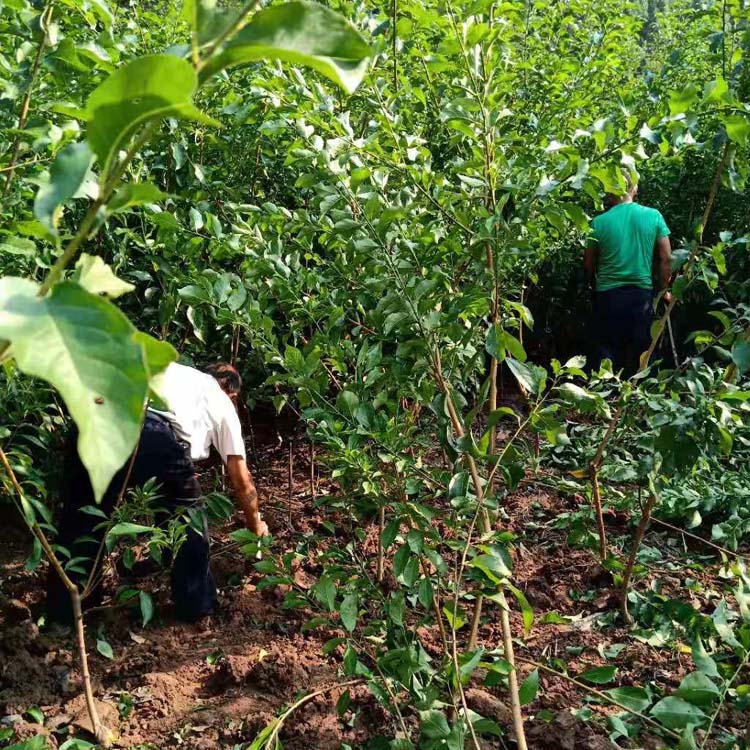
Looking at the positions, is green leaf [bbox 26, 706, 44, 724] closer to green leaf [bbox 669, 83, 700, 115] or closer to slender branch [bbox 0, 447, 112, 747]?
slender branch [bbox 0, 447, 112, 747]

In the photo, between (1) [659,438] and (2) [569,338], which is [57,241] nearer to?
(1) [659,438]

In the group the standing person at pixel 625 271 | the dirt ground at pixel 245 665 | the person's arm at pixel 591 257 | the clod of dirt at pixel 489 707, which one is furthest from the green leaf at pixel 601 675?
the person's arm at pixel 591 257

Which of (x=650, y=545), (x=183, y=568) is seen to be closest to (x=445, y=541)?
(x=183, y=568)

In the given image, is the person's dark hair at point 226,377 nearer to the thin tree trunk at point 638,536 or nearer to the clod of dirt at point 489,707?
the clod of dirt at point 489,707

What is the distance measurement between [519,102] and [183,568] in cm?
314

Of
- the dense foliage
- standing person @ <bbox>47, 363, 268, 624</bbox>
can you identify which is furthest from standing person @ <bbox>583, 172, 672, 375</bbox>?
standing person @ <bbox>47, 363, 268, 624</bbox>

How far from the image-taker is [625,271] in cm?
544

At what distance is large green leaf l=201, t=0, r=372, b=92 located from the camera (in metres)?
0.71

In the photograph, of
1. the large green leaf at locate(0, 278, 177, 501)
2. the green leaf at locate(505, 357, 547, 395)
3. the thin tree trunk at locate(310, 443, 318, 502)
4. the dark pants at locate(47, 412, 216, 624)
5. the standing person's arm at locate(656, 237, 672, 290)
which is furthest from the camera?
the standing person's arm at locate(656, 237, 672, 290)

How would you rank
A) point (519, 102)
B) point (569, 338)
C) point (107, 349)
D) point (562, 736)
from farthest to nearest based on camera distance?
point (569, 338) → point (519, 102) → point (562, 736) → point (107, 349)

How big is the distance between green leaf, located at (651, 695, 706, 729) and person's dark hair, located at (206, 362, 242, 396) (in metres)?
2.74

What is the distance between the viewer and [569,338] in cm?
668

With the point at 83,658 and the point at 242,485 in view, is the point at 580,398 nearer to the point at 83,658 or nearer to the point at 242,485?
the point at 83,658

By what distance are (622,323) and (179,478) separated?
11.4 ft
